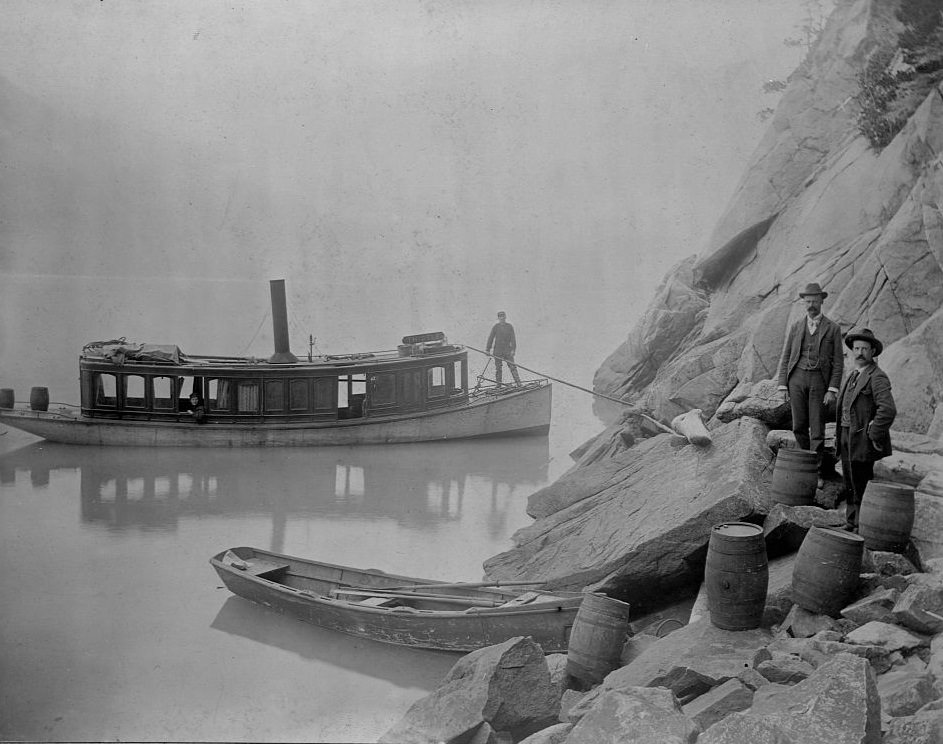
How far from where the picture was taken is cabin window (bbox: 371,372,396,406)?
1459 cm

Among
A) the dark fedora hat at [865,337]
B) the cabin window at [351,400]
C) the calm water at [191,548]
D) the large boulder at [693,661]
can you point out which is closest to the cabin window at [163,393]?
the calm water at [191,548]

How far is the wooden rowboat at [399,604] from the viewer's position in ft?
20.6

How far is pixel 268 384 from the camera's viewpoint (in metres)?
14.1

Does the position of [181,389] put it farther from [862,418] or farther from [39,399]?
[862,418]

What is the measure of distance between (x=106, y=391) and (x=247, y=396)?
2625 mm

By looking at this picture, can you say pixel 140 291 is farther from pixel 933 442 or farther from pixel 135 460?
pixel 933 442

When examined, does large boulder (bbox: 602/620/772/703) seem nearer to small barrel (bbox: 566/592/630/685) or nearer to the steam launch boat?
small barrel (bbox: 566/592/630/685)

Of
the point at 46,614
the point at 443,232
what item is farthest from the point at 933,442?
the point at 46,614

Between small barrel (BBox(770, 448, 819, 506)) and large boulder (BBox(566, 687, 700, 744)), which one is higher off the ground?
small barrel (BBox(770, 448, 819, 506))

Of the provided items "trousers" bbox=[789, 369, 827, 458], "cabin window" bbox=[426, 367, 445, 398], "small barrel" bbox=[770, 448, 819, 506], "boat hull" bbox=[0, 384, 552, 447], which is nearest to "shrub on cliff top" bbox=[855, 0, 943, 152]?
"trousers" bbox=[789, 369, 827, 458]

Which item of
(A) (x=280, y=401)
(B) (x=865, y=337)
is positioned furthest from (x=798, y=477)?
(A) (x=280, y=401)

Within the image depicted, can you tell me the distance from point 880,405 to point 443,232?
5.25 meters

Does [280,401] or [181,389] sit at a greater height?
[181,389]

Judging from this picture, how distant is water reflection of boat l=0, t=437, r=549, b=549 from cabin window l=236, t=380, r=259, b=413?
0.89 meters
